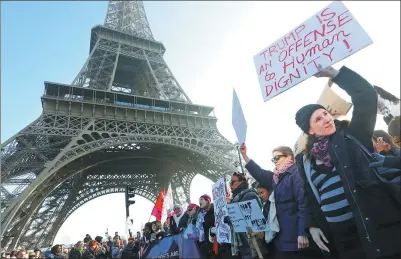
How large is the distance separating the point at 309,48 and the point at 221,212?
104 inches

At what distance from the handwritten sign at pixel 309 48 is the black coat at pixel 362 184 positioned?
480mm

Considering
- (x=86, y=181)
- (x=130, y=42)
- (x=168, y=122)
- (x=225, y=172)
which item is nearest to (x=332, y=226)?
(x=225, y=172)

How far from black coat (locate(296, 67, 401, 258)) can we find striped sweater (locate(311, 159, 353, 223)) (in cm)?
11

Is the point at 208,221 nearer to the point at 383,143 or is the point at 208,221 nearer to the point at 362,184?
the point at 383,143

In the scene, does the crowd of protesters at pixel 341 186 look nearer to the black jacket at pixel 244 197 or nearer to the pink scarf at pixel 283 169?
the pink scarf at pixel 283 169

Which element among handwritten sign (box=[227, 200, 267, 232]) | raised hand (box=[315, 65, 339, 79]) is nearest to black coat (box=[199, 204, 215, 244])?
handwritten sign (box=[227, 200, 267, 232])

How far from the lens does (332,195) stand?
2.11 m

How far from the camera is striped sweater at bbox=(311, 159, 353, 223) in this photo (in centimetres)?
205

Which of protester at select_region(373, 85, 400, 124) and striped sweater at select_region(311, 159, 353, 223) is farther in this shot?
protester at select_region(373, 85, 400, 124)

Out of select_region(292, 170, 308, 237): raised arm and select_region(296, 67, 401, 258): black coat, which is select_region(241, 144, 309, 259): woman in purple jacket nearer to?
select_region(292, 170, 308, 237): raised arm

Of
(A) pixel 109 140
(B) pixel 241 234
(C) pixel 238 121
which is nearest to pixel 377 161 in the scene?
(C) pixel 238 121

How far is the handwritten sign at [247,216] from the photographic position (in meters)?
3.04

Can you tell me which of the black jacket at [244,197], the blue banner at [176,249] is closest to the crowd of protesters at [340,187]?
the black jacket at [244,197]

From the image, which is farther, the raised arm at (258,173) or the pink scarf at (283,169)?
the raised arm at (258,173)
